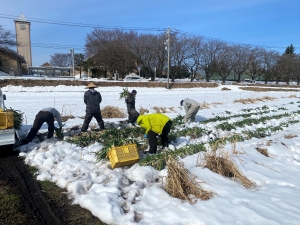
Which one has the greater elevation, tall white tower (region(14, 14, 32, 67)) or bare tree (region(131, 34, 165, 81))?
tall white tower (region(14, 14, 32, 67))

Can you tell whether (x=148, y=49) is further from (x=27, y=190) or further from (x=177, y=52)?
(x=27, y=190)

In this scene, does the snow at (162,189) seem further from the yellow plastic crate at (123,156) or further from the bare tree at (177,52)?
the bare tree at (177,52)

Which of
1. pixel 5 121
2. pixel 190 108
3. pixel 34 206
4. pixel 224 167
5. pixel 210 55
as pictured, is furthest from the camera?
pixel 210 55

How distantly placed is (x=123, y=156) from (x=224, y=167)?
2.01 meters

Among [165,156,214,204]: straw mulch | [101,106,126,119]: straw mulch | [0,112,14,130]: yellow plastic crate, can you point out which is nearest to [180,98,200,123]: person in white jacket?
[101,106,126,119]: straw mulch

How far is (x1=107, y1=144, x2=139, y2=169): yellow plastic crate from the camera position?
480 cm

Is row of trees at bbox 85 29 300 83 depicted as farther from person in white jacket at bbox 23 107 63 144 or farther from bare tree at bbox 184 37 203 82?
person in white jacket at bbox 23 107 63 144

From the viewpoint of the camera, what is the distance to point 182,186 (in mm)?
4062

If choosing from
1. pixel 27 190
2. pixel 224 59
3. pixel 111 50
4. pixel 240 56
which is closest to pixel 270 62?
pixel 240 56

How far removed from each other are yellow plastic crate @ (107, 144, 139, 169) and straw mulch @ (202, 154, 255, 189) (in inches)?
57.5

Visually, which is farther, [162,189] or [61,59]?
[61,59]

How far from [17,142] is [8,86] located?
784 inches

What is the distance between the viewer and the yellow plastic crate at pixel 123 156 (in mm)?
4801

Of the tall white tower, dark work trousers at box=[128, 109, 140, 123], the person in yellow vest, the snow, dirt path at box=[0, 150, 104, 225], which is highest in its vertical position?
the tall white tower
